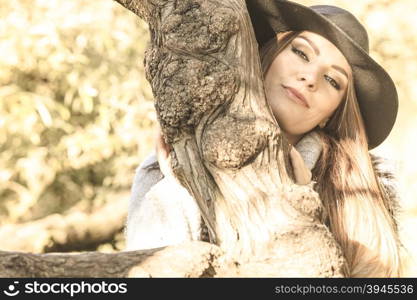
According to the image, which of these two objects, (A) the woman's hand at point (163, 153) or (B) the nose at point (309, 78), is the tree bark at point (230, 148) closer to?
(A) the woman's hand at point (163, 153)

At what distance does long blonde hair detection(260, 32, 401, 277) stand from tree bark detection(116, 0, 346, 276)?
349 millimetres

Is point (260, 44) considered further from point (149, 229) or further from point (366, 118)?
point (149, 229)

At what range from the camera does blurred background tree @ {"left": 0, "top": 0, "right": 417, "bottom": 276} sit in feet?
15.8

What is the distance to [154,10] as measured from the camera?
6.17 feet

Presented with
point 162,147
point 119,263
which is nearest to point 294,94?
point 162,147

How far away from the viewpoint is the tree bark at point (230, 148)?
173cm

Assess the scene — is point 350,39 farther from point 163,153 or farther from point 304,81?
point 163,153

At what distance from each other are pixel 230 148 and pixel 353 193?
0.66 meters

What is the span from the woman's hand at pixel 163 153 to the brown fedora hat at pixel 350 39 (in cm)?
46

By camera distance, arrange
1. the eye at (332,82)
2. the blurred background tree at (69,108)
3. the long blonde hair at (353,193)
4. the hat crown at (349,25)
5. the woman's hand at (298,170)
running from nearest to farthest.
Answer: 1. the woman's hand at (298,170)
2. the long blonde hair at (353,193)
3. the eye at (332,82)
4. the hat crown at (349,25)
5. the blurred background tree at (69,108)

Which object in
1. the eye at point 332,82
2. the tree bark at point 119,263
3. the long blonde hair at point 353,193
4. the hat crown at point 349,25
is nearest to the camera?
the tree bark at point 119,263

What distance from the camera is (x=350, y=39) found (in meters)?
2.25

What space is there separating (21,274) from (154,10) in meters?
0.67

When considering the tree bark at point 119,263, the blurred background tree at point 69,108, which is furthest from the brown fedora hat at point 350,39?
the blurred background tree at point 69,108
